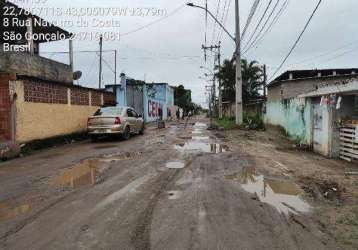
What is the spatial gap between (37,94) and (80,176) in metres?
7.59

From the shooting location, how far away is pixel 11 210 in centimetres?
582

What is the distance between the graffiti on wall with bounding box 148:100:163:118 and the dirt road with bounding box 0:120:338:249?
3166cm

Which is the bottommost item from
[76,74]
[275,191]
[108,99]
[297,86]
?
[275,191]

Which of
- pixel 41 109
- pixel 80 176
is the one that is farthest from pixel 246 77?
pixel 80 176

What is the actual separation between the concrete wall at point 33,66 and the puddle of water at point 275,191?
35.0 feet

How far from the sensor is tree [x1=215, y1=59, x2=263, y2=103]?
52.4 m

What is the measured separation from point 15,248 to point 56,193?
8.46ft

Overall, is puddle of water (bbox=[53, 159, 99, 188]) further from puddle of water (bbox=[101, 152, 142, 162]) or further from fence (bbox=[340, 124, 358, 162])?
A: fence (bbox=[340, 124, 358, 162])

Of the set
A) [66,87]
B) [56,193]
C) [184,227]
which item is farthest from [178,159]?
[66,87]

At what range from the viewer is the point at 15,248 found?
425cm

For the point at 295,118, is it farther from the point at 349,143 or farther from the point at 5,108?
the point at 5,108

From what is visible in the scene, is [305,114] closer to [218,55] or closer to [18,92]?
[18,92]

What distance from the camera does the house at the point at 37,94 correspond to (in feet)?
42.3

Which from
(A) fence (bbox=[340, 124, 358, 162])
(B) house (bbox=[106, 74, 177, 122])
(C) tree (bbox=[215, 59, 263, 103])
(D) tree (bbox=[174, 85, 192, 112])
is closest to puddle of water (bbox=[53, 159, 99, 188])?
(A) fence (bbox=[340, 124, 358, 162])
